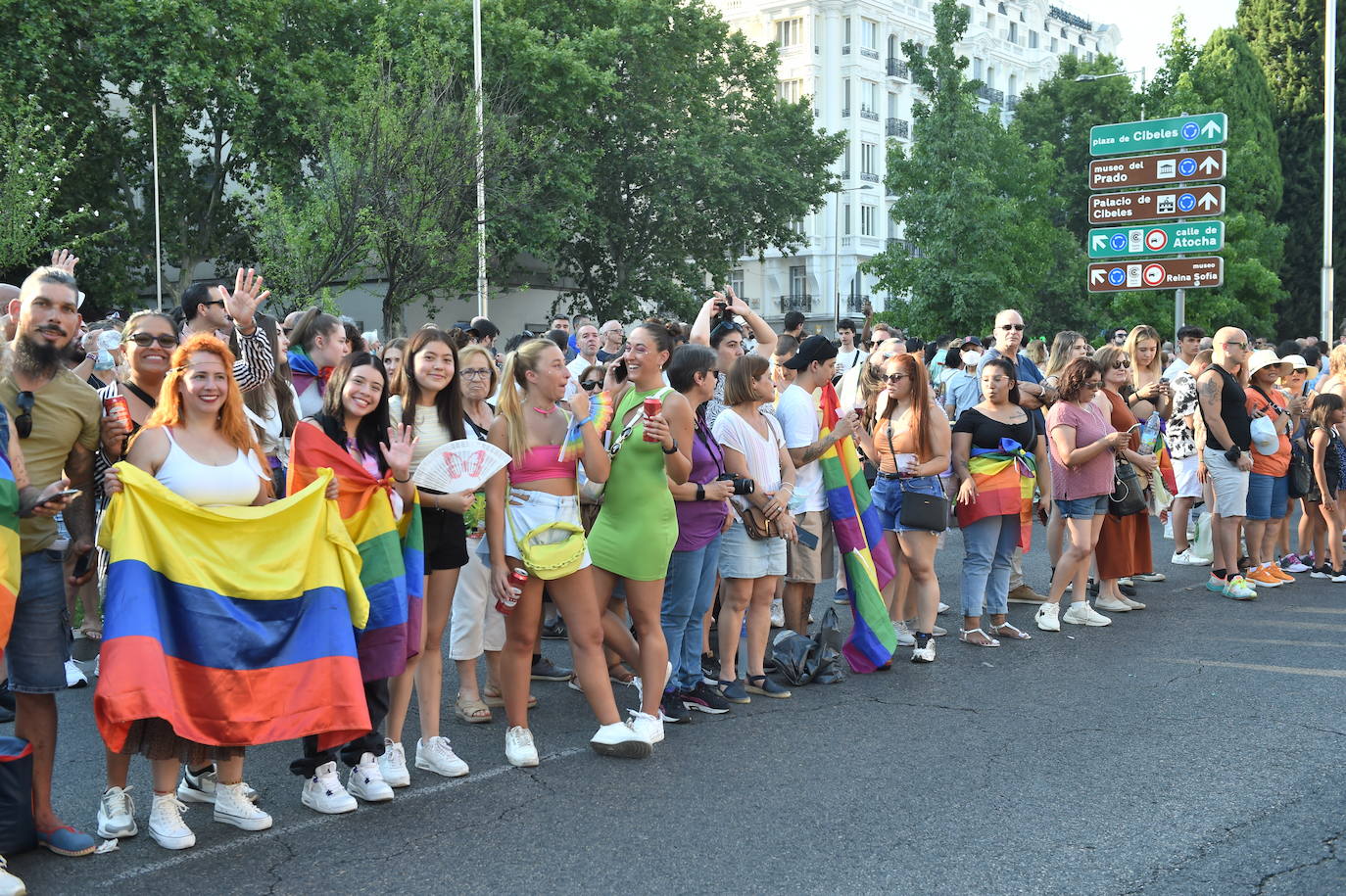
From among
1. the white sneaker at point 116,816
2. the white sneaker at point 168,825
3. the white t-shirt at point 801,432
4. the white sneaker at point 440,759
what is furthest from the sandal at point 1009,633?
the white sneaker at point 116,816

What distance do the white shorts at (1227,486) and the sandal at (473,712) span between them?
671cm

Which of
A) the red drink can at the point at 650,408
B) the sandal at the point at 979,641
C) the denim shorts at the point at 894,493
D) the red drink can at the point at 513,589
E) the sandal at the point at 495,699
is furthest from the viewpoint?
the sandal at the point at 979,641

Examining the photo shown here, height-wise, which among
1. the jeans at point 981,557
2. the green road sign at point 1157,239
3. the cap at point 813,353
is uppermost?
the green road sign at point 1157,239

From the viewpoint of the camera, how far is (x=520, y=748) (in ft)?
19.4

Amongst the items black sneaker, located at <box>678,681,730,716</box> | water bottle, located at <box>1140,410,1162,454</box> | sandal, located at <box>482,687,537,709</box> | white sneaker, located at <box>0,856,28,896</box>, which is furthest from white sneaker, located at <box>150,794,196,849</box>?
water bottle, located at <box>1140,410,1162,454</box>

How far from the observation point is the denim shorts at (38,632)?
185 inches

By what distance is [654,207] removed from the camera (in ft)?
124

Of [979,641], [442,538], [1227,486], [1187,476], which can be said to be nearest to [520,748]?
[442,538]

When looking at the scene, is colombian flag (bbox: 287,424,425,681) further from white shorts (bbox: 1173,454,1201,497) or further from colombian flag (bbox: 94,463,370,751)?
white shorts (bbox: 1173,454,1201,497)

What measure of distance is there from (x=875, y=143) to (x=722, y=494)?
224ft

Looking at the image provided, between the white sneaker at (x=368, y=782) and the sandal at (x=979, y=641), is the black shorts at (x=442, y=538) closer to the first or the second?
the white sneaker at (x=368, y=782)

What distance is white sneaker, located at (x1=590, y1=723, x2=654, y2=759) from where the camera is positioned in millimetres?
5969

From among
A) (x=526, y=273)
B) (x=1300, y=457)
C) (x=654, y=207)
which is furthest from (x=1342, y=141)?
(x=1300, y=457)

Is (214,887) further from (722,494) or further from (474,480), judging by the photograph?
(722,494)
